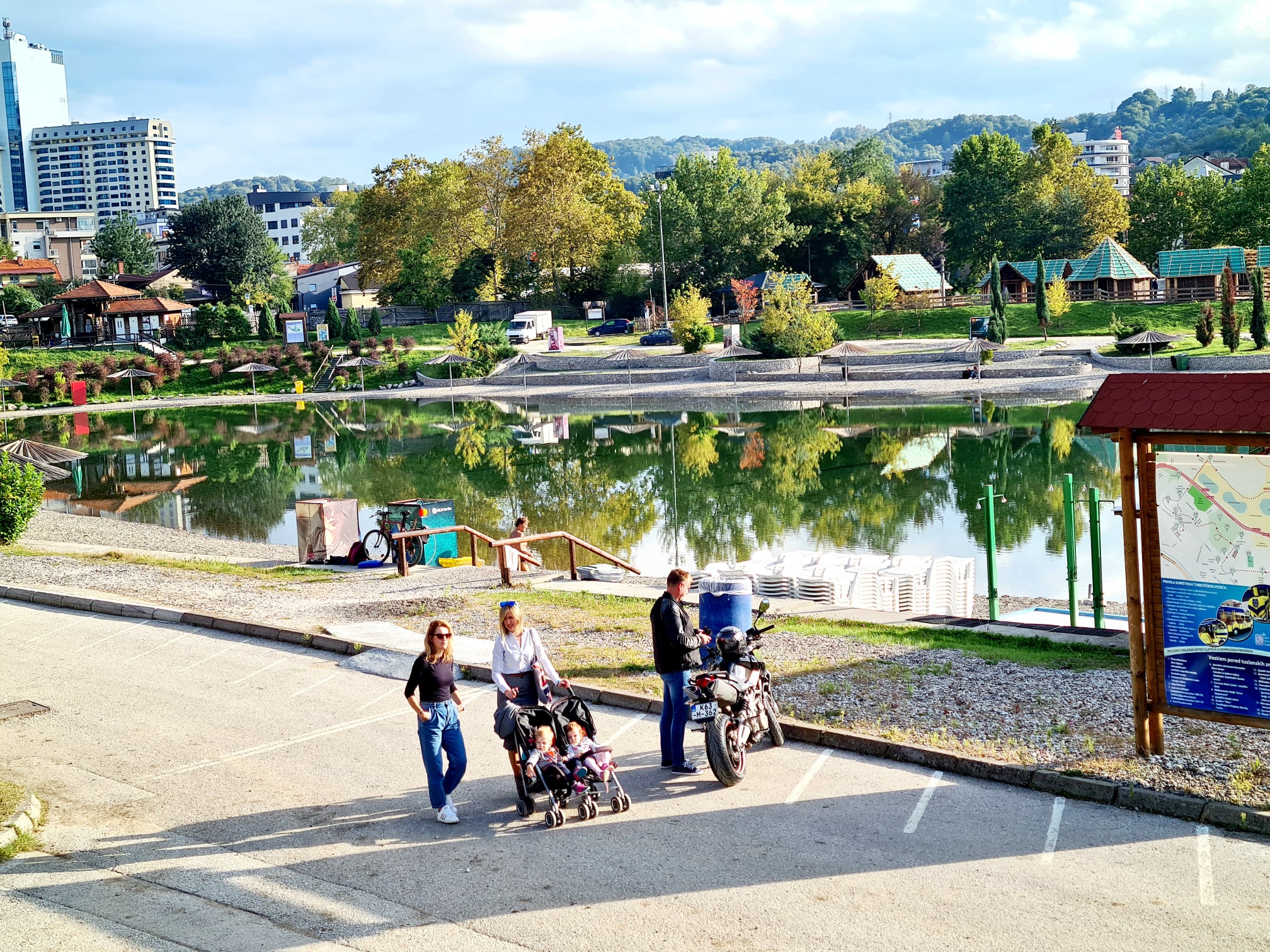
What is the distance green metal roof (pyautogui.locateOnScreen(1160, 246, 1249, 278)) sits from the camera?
72.6m

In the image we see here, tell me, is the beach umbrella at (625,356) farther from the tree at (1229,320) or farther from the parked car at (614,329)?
the tree at (1229,320)

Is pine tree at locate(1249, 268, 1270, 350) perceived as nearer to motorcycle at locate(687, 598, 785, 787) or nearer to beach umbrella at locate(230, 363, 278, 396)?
motorcycle at locate(687, 598, 785, 787)

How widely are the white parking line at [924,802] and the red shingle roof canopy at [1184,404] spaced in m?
2.85

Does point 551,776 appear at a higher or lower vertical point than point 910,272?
lower

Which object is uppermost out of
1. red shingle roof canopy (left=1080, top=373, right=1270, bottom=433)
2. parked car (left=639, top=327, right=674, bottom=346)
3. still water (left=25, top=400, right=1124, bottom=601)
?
parked car (left=639, top=327, right=674, bottom=346)

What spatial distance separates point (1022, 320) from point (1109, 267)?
25.8 ft

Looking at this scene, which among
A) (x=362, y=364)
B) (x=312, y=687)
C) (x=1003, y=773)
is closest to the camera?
(x=1003, y=773)

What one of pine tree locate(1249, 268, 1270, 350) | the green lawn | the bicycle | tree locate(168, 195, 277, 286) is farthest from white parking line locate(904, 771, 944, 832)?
tree locate(168, 195, 277, 286)

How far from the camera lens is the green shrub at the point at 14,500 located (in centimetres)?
2359

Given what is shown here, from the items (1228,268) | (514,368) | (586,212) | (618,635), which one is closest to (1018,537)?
(618,635)

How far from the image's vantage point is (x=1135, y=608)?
8.98 metres

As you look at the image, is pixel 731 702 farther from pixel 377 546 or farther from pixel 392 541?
pixel 377 546

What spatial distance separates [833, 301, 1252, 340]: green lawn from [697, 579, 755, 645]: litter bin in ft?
203

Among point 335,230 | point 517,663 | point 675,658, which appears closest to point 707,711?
point 675,658
